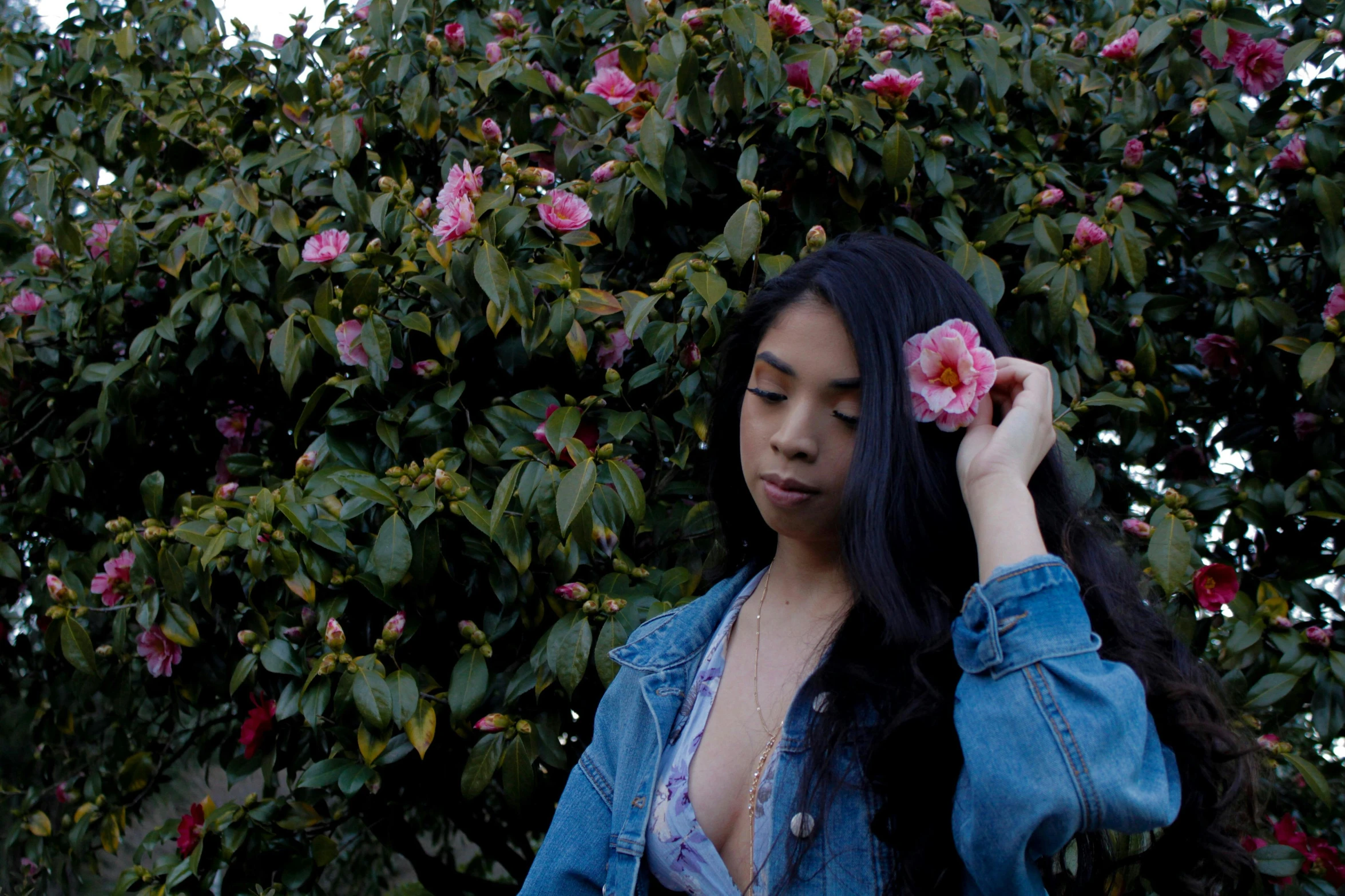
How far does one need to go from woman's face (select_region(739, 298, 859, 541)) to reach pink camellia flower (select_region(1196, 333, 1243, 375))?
39.6 inches

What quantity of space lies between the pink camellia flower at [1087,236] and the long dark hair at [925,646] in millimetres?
517

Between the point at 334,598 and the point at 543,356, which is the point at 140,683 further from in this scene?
the point at 543,356

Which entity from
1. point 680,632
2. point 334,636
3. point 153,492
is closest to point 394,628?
point 334,636

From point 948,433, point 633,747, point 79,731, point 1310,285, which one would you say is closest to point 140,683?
point 79,731

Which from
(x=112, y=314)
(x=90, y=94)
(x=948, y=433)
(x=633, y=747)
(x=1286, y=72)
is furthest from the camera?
(x=90, y=94)

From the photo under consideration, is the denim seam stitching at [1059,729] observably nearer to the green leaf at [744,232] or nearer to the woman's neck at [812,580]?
the woman's neck at [812,580]

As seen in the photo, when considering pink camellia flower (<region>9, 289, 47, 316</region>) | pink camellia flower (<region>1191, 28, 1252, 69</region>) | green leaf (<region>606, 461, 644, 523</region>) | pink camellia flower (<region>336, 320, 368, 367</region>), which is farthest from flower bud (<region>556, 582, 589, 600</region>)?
pink camellia flower (<region>9, 289, 47, 316</region>)

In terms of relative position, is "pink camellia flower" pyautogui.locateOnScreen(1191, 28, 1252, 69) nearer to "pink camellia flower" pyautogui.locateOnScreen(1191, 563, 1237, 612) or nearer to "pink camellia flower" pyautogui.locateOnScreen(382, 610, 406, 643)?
"pink camellia flower" pyautogui.locateOnScreen(1191, 563, 1237, 612)

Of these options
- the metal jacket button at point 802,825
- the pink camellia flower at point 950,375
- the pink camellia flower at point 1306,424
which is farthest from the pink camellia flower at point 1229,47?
the metal jacket button at point 802,825

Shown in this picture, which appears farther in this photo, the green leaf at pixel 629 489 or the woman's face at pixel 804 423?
the green leaf at pixel 629 489

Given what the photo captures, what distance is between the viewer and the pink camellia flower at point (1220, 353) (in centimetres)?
167

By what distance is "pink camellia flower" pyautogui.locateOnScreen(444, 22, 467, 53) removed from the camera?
1.73 metres

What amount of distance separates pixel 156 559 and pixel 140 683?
63 cm

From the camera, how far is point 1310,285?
5.66 feet
